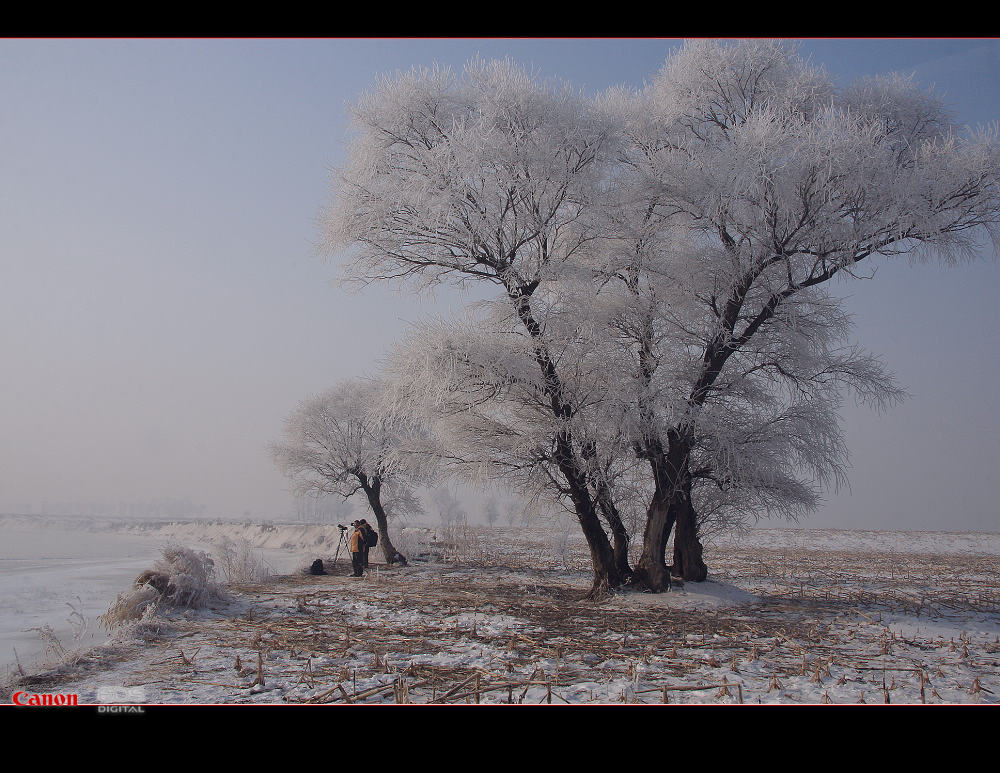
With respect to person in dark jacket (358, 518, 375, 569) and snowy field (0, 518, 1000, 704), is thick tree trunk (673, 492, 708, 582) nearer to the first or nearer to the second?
snowy field (0, 518, 1000, 704)

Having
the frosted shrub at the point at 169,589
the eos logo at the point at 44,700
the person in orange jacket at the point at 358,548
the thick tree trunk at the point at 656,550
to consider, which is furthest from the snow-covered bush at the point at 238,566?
the eos logo at the point at 44,700

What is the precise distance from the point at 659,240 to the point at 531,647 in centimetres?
748

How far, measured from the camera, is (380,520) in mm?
21391

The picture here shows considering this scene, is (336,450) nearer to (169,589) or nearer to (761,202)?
(169,589)

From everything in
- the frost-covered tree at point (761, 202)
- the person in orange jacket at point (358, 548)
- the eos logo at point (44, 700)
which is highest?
the frost-covered tree at point (761, 202)

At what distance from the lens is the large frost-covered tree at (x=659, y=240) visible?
343 inches

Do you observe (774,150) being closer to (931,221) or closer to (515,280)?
(931,221)

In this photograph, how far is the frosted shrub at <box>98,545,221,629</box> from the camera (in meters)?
7.16

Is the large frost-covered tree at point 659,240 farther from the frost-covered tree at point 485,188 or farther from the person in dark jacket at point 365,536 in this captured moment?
the person in dark jacket at point 365,536

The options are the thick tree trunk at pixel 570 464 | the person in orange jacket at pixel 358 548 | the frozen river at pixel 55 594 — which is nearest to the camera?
the frozen river at pixel 55 594

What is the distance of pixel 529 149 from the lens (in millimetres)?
9016

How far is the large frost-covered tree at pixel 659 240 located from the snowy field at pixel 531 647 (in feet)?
7.45
